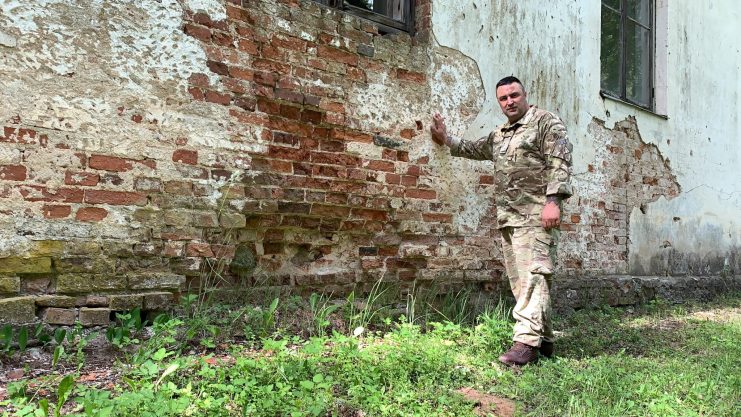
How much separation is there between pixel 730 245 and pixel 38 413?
8360mm

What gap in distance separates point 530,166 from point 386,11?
1815 mm

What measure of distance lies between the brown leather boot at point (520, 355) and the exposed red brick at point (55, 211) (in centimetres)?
251

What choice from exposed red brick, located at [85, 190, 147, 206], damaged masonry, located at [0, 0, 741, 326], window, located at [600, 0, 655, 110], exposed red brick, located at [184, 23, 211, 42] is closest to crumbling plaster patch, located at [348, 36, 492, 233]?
damaged masonry, located at [0, 0, 741, 326]

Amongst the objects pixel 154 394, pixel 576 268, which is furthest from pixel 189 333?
pixel 576 268

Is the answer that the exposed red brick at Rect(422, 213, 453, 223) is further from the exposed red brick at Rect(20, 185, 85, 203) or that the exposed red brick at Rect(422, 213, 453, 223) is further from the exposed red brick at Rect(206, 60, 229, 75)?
the exposed red brick at Rect(20, 185, 85, 203)

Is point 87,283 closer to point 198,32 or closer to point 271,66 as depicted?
point 198,32

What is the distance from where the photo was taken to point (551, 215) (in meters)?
3.49

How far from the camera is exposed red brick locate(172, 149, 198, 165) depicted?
11.1 feet

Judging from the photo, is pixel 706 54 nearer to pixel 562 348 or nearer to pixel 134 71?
pixel 562 348

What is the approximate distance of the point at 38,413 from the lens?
79.3 inches

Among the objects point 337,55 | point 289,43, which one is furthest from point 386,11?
point 289,43

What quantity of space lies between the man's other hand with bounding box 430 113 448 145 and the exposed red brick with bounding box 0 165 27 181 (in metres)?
2.74

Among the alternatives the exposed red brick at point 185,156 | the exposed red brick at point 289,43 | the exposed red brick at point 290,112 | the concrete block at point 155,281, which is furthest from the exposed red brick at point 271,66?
the concrete block at point 155,281

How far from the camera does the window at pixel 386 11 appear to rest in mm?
4379
